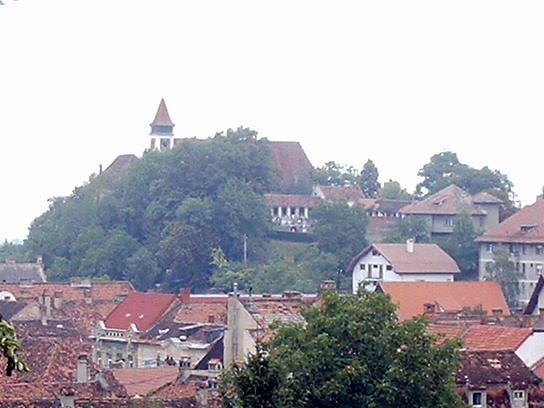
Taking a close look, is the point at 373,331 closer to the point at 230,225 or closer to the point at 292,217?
the point at 230,225

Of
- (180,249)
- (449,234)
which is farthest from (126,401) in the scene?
(449,234)

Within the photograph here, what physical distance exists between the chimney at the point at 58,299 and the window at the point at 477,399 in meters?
38.6

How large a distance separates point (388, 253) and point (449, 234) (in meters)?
14.9

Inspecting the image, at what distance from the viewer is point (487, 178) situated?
132 m

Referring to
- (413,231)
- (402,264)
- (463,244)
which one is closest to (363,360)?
(402,264)

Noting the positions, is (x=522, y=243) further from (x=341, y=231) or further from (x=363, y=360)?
(x=363, y=360)

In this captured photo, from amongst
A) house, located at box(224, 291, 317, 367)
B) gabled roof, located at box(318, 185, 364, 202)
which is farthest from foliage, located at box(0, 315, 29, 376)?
gabled roof, located at box(318, 185, 364, 202)

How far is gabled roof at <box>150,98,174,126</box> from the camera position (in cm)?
15525

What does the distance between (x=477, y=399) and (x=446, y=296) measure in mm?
41435

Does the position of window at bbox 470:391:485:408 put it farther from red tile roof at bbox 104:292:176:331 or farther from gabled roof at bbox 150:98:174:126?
gabled roof at bbox 150:98:174:126

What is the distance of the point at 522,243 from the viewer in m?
108

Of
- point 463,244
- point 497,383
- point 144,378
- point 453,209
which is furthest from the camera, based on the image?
point 453,209

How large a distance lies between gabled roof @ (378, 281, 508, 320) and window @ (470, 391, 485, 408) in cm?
3502

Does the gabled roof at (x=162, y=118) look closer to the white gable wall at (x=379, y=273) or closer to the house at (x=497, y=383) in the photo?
the white gable wall at (x=379, y=273)
